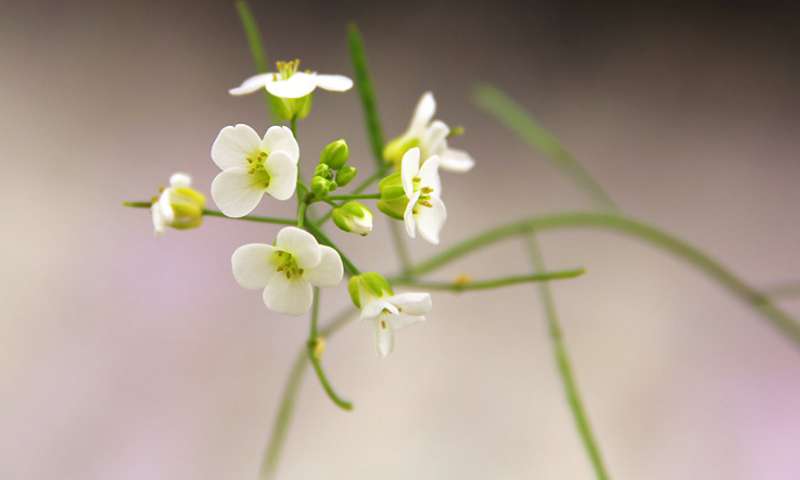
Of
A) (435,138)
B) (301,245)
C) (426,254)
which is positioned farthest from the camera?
(426,254)

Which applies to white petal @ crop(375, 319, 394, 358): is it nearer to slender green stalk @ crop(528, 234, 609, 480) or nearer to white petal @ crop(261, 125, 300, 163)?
white petal @ crop(261, 125, 300, 163)

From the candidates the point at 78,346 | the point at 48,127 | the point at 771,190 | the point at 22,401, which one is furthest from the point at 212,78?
the point at 771,190

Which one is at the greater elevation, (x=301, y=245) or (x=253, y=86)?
(x=253, y=86)

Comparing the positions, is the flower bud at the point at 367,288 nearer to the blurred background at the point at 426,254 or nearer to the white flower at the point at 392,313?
the white flower at the point at 392,313

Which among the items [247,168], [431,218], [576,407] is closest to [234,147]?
[247,168]

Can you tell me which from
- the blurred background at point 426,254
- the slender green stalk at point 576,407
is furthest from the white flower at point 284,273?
the blurred background at point 426,254

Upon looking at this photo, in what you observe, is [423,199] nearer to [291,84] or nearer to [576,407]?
[291,84]
